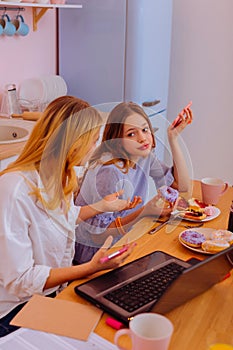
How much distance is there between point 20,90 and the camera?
8.50 feet

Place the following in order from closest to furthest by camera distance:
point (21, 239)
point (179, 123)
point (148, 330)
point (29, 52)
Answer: point (148, 330)
point (21, 239)
point (179, 123)
point (29, 52)

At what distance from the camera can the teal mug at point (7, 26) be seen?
2.37 meters

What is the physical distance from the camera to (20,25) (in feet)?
8.05

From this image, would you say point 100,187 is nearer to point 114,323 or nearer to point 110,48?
point 114,323

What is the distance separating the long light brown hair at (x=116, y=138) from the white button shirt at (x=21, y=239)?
0.25 metres

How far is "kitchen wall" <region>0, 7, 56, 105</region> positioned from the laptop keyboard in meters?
1.68

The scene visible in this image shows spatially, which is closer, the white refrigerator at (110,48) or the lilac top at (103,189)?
the lilac top at (103,189)

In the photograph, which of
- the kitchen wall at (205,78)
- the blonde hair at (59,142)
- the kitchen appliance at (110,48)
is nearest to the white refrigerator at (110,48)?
the kitchen appliance at (110,48)

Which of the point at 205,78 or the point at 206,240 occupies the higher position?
the point at 205,78

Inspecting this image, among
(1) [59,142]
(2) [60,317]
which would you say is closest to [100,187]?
(1) [59,142]

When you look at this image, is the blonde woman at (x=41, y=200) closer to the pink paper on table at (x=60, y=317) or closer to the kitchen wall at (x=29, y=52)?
the pink paper on table at (x=60, y=317)

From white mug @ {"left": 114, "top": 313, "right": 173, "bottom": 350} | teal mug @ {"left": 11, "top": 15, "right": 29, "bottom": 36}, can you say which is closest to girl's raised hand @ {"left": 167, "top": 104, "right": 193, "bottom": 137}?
white mug @ {"left": 114, "top": 313, "right": 173, "bottom": 350}

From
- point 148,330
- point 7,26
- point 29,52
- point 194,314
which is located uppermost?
point 7,26

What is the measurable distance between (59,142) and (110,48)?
1.69 meters
